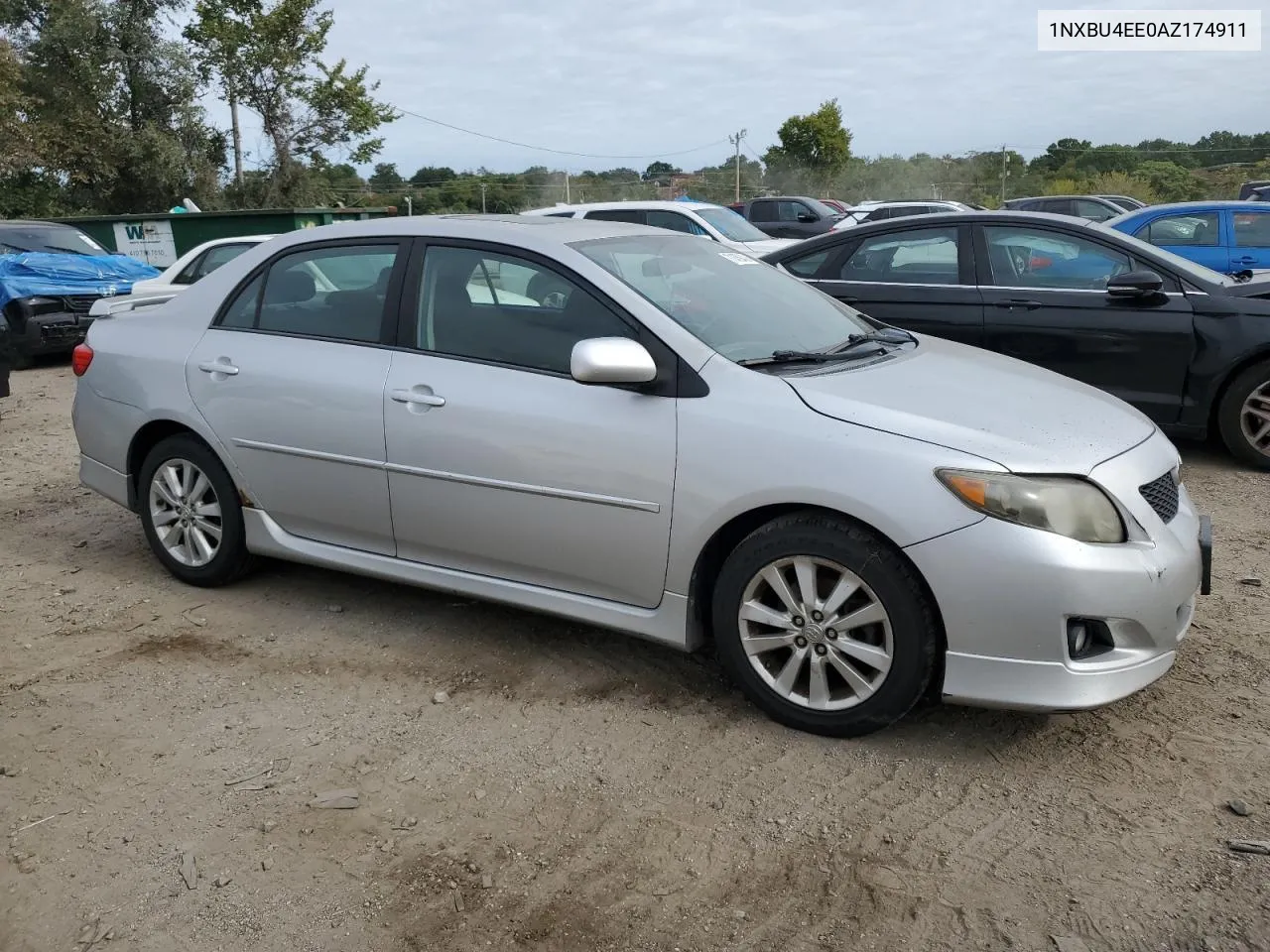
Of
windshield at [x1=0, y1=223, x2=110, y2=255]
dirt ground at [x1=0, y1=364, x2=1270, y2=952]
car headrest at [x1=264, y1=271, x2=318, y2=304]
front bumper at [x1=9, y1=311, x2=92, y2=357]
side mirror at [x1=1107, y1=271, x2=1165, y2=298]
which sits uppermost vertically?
windshield at [x1=0, y1=223, x2=110, y2=255]

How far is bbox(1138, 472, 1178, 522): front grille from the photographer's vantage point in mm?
3535

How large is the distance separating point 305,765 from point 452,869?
79cm

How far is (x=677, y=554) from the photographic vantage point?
12.2 feet

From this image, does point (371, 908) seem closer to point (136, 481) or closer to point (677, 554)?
point (677, 554)

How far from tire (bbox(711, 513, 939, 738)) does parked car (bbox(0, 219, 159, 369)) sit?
33.2 ft

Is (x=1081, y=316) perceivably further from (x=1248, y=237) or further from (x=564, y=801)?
(x=1248, y=237)

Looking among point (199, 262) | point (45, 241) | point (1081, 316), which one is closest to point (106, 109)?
point (45, 241)

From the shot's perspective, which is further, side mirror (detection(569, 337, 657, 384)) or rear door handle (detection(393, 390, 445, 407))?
rear door handle (detection(393, 390, 445, 407))

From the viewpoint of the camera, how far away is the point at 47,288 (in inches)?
487

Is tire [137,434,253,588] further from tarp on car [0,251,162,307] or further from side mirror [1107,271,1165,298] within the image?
tarp on car [0,251,162,307]

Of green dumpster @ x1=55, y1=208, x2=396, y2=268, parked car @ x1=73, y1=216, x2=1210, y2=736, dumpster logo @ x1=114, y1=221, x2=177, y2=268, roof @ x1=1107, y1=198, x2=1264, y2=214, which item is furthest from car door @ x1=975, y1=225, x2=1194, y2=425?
dumpster logo @ x1=114, y1=221, x2=177, y2=268

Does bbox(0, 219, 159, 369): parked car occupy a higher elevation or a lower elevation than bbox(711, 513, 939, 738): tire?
higher

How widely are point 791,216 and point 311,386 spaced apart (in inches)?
790

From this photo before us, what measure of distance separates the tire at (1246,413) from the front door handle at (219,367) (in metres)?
5.56
